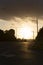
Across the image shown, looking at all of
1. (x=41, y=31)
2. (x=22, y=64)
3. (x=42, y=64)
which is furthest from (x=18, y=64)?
(x=41, y=31)

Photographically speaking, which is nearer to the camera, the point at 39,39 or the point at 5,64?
the point at 5,64

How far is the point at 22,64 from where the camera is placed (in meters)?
23.8

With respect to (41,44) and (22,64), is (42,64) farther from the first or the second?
(41,44)

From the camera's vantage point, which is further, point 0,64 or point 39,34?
point 39,34

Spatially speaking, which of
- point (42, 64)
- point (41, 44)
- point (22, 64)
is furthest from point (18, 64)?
point (41, 44)

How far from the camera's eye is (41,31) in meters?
61.7

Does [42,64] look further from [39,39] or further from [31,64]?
[39,39]

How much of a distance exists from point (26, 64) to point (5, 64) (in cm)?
206

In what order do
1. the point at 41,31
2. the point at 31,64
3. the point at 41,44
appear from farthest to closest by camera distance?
the point at 41,31, the point at 41,44, the point at 31,64

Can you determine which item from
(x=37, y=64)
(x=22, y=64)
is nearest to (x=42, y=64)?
(x=37, y=64)

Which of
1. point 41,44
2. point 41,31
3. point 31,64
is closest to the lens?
point 31,64

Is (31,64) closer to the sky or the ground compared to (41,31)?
closer to the ground

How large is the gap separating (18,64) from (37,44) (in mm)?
36202

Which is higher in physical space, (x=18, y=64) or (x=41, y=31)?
(x=41, y=31)
